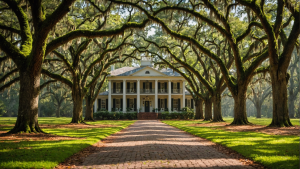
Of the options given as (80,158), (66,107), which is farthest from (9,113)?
(80,158)

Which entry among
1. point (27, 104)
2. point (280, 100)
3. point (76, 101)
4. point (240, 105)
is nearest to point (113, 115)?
point (76, 101)

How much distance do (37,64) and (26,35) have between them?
1.71 m

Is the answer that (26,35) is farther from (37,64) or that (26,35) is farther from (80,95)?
(80,95)

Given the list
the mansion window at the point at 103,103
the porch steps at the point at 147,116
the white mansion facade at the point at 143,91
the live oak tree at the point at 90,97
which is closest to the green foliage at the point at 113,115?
the porch steps at the point at 147,116

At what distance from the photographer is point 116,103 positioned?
4053cm

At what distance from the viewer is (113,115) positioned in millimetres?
35375

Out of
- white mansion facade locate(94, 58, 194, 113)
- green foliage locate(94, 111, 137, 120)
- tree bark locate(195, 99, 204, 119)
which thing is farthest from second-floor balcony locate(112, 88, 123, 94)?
tree bark locate(195, 99, 204, 119)

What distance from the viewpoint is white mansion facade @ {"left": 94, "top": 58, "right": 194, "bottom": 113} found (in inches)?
Answer: 1523

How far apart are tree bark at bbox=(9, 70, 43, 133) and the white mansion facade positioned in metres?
27.3

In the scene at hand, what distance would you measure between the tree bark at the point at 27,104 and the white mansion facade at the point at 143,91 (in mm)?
27314

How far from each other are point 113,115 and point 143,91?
694 centimetres

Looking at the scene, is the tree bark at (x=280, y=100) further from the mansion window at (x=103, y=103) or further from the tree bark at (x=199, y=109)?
the mansion window at (x=103, y=103)

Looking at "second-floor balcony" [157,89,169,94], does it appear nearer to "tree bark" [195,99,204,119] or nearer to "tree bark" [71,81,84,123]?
"tree bark" [195,99,204,119]

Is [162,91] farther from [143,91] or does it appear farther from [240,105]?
[240,105]
